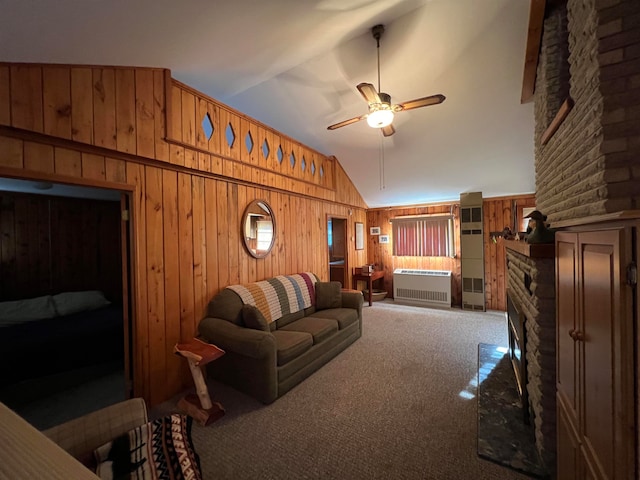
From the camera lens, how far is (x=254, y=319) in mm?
2525

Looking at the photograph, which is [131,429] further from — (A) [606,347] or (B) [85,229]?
(B) [85,229]

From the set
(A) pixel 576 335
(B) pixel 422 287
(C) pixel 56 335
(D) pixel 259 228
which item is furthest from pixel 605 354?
(B) pixel 422 287

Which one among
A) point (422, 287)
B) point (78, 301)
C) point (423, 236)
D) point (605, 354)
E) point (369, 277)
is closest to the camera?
point (605, 354)

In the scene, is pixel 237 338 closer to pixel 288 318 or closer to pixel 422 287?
pixel 288 318

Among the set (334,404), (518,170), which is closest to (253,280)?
(334,404)

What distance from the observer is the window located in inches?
218

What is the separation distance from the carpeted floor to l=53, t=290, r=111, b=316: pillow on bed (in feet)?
15.0

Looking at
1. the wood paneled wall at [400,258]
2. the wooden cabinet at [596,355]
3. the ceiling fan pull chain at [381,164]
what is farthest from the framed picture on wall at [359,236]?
the wooden cabinet at [596,355]

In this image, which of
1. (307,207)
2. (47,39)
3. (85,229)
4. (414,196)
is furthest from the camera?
(414,196)

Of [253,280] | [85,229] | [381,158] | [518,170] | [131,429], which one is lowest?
[131,429]

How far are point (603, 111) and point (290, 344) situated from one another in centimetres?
254

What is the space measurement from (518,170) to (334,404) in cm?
431

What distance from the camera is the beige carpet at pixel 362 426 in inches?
64.6

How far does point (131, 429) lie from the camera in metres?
1.30
